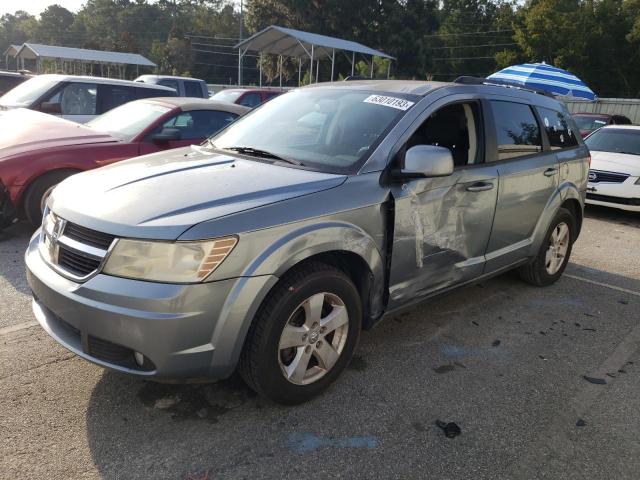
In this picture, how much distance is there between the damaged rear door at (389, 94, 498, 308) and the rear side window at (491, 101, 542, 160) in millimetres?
229

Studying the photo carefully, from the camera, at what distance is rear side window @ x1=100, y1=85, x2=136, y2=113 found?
8.34 m

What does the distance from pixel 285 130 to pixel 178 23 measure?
85.8 m

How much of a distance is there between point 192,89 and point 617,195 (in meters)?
9.91

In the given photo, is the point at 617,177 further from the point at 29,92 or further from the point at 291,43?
the point at 291,43

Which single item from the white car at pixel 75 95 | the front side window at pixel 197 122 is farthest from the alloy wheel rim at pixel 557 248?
the white car at pixel 75 95

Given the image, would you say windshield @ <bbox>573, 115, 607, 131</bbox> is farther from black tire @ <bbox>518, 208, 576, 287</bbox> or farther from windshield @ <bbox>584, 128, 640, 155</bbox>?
black tire @ <bbox>518, 208, 576, 287</bbox>

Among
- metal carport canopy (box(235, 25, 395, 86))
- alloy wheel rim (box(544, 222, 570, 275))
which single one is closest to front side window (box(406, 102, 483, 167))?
alloy wheel rim (box(544, 222, 570, 275))

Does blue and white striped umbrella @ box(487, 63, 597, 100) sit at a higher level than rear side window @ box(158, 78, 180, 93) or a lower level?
higher

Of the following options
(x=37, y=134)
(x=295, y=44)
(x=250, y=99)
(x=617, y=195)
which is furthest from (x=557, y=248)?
(x=295, y=44)

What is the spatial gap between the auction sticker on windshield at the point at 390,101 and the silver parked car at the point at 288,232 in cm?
1

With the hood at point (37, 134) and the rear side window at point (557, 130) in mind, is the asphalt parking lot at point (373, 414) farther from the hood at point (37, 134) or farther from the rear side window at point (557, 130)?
the hood at point (37, 134)

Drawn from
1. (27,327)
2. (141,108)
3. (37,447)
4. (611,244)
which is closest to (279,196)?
(37,447)

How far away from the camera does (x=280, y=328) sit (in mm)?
2625

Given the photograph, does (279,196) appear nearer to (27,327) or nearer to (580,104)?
(27,327)
